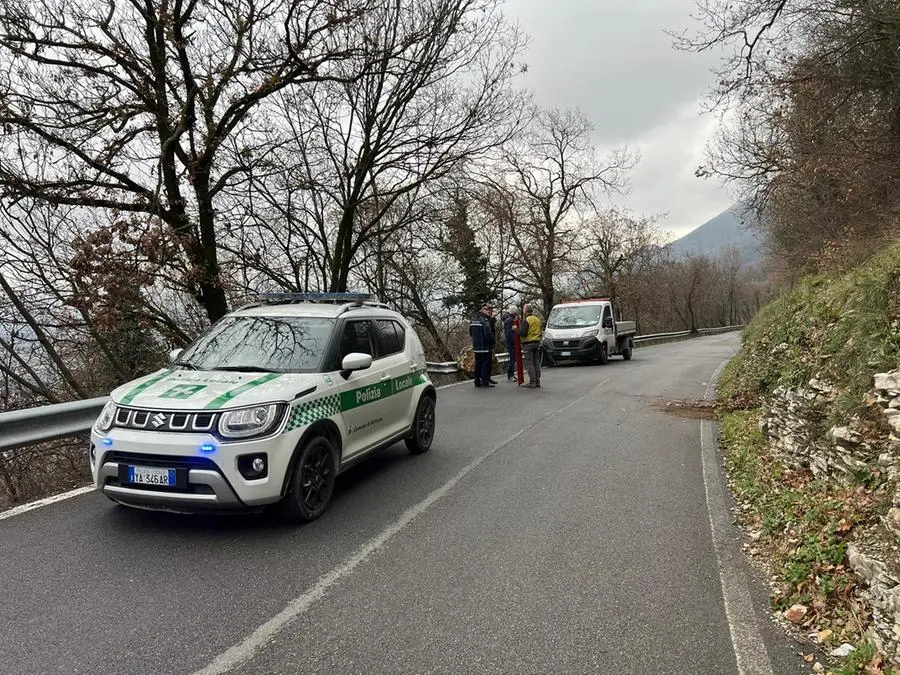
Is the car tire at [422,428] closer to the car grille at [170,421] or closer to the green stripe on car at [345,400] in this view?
the green stripe on car at [345,400]

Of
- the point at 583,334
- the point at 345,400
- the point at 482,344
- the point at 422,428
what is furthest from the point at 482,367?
the point at 345,400

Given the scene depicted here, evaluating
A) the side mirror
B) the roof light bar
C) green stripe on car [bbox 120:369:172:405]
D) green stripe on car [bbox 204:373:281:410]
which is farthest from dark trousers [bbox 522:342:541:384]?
green stripe on car [bbox 120:369:172:405]

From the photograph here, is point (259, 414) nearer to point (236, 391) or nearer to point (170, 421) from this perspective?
point (236, 391)

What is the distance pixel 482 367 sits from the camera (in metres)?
13.9

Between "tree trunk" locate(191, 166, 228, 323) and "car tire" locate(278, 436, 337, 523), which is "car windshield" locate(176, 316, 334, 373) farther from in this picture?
"tree trunk" locate(191, 166, 228, 323)

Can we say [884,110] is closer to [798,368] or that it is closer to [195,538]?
[798,368]

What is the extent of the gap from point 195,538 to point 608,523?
3198 mm

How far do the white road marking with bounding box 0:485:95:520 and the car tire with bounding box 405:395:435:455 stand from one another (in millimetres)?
3308

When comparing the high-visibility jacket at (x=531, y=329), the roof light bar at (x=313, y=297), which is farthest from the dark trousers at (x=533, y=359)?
the roof light bar at (x=313, y=297)

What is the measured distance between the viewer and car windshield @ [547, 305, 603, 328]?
21044 millimetres

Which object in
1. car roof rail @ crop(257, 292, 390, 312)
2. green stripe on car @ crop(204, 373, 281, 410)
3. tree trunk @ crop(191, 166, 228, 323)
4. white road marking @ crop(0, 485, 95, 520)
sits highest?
Result: tree trunk @ crop(191, 166, 228, 323)

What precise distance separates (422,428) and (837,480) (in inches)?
170

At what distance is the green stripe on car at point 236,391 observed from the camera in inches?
165

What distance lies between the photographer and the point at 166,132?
34.5 feet
